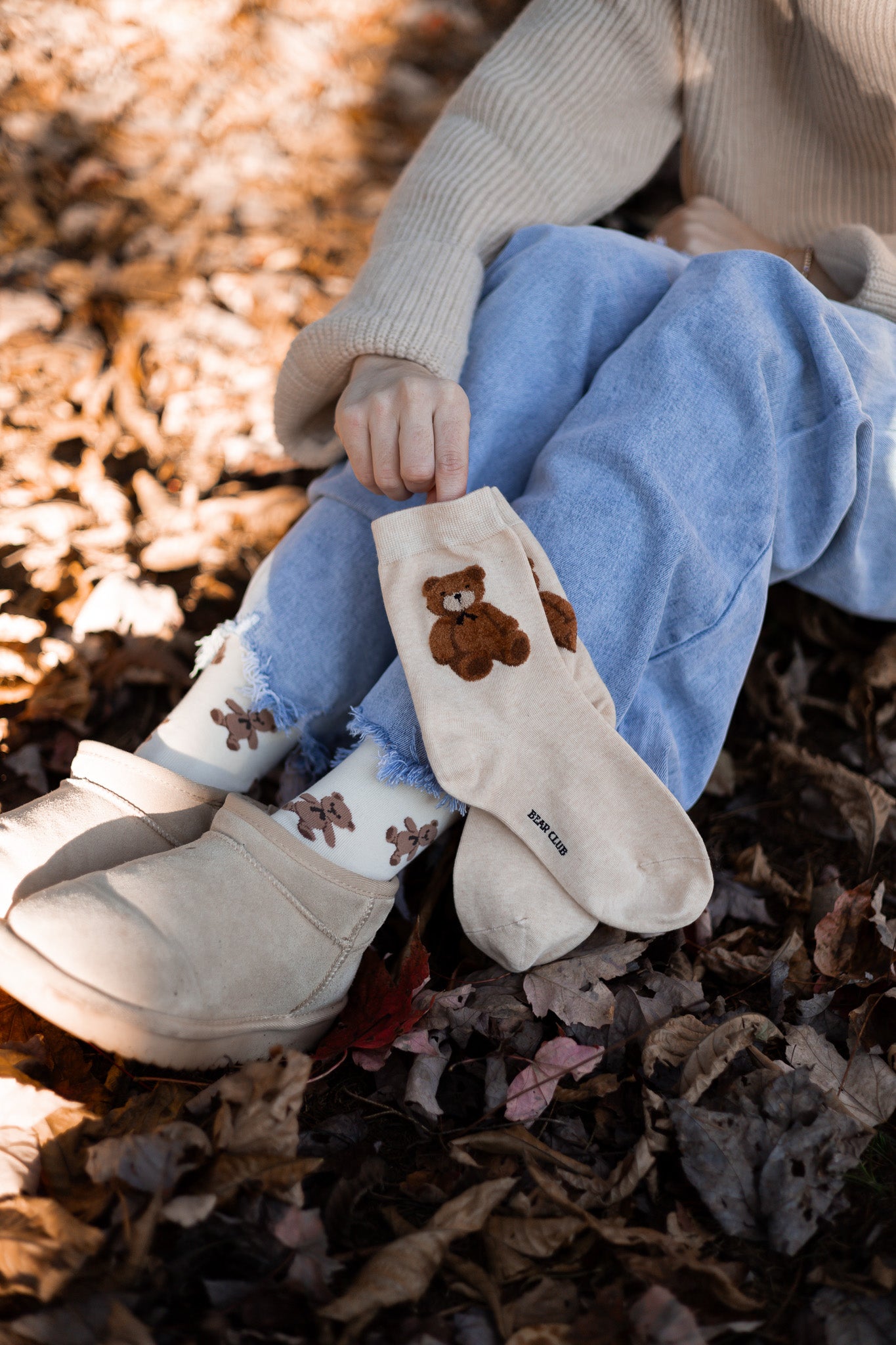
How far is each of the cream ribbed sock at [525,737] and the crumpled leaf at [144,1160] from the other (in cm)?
46

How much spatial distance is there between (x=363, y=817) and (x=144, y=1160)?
0.41 meters

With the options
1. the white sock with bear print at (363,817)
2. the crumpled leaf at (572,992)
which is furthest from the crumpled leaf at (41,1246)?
the crumpled leaf at (572,992)

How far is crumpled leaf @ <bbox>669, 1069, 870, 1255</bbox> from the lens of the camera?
0.88m

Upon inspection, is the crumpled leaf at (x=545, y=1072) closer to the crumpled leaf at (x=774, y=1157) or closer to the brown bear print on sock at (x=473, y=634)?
the crumpled leaf at (x=774, y=1157)

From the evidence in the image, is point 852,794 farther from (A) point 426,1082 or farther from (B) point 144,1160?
(B) point 144,1160

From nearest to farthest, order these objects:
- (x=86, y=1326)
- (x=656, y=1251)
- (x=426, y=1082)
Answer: (x=86, y=1326)
(x=656, y=1251)
(x=426, y=1082)

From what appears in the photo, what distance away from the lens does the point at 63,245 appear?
7.21ft

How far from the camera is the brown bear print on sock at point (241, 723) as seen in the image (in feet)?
3.92

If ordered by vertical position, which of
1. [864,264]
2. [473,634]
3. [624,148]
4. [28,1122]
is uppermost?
[624,148]

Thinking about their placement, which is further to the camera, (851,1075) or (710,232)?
(710,232)

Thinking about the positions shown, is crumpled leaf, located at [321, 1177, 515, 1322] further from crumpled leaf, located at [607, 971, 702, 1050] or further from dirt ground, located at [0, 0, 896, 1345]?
crumpled leaf, located at [607, 971, 702, 1050]

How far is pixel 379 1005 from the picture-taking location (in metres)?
1.08

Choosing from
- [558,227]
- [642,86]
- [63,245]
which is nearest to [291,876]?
[558,227]

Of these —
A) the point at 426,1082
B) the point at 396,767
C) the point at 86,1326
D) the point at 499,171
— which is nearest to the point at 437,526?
the point at 396,767
